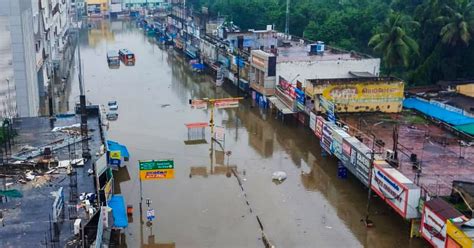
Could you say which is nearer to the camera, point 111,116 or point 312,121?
point 312,121

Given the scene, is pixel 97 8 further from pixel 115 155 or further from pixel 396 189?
pixel 396 189

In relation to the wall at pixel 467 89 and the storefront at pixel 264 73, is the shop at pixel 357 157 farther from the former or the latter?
the storefront at pixel 264 73

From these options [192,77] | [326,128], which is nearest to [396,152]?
[326,128]

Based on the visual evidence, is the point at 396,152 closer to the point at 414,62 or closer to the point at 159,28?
the point at 414,62

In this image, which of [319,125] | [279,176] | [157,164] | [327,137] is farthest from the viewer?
[319,125]

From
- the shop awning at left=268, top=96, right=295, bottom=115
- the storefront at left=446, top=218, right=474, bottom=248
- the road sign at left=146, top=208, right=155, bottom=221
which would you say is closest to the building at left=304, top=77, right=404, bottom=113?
the shop awning at left=268, top=96, right=295, bottom=115

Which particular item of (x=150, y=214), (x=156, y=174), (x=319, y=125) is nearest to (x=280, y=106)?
(x=319, y=125)
